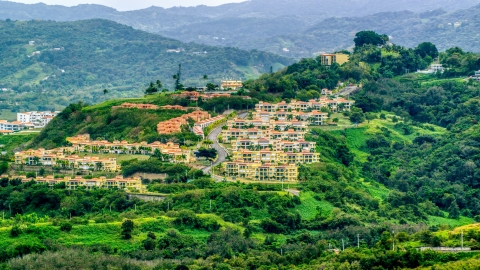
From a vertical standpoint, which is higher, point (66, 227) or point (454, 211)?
point (66, 227)

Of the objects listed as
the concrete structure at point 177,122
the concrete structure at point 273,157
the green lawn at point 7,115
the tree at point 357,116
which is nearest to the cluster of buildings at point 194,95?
the concrete structure at point 177,122

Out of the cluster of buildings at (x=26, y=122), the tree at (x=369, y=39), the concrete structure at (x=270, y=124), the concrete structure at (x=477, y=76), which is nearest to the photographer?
the concrete structure at (x=270, y=124)

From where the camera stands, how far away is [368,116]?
7900 centimetres

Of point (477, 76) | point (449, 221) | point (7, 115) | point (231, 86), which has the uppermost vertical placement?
point (477, 76)

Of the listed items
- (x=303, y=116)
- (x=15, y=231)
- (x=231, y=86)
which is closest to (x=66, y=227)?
(x=15, y=231)

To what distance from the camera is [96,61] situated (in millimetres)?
171125

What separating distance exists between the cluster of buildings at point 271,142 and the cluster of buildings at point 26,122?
89.1ft

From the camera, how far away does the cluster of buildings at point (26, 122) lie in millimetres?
94250

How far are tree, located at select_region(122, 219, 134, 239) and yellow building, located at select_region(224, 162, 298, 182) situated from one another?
13.2 metres

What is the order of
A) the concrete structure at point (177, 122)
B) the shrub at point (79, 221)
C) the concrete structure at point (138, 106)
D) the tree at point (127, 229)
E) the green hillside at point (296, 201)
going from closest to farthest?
the green hillside at point (296, 201) → the tree at point (127, 229) → the shrub at point (79, 221) → the concrete structure at point (177, 122) → the concrete structure at point (138, 106)

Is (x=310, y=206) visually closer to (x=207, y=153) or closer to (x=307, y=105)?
(x=207, y=153)

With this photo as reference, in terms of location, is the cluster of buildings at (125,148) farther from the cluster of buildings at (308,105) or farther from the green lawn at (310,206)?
the cluster of buildings at (308,105)

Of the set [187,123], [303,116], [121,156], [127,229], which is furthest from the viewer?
[303,116]

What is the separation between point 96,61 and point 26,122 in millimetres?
74213
